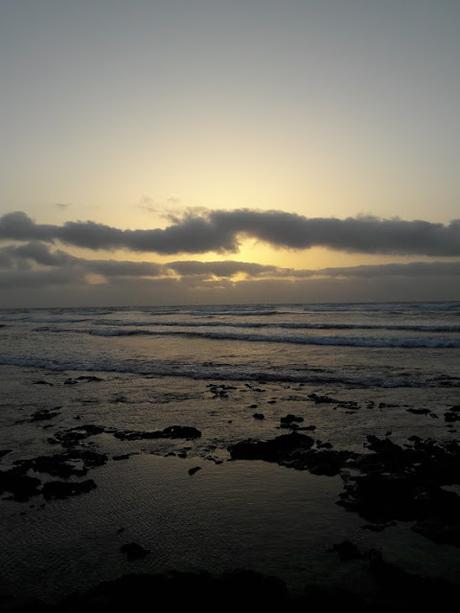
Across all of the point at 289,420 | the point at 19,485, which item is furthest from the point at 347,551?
the point at 289,420

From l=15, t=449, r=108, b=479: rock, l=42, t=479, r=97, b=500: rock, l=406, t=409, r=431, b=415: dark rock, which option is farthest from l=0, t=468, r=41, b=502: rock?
l=406, t=409, r=431, b=415: dark rock

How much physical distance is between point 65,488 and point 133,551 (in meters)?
2.37

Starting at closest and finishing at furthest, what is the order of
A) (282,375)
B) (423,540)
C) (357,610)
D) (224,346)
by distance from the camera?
(357,610) < (423,540) < (282,375) < (224,346)

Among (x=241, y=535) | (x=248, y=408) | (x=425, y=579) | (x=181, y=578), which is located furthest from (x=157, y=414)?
(x=425, y=579)

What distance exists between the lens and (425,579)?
4.43m

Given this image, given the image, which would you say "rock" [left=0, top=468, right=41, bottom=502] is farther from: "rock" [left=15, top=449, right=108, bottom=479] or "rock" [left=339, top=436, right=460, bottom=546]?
"rock" [left=339, top=436, right=460, bottom=546]

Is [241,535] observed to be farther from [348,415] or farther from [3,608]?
[348,415]

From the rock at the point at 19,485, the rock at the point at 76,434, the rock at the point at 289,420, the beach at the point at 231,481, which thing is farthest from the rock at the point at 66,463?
the rock at the point at 289,420

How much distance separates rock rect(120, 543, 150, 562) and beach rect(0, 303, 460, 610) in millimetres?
18

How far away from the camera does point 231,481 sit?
718 centimetres

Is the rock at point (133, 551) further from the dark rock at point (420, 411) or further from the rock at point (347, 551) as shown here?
the dark rock at point (420, 411)

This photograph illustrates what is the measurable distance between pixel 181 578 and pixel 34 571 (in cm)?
165

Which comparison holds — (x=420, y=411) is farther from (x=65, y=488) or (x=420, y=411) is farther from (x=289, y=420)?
(x=65, y=488)

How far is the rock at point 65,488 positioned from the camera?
6.69 meters
